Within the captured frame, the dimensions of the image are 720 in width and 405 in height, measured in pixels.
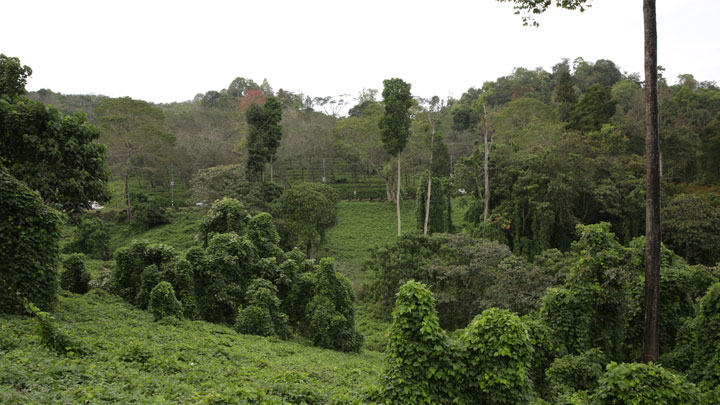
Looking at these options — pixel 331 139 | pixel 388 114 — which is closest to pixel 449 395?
pixel 388 114

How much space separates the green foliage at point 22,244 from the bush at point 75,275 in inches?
167

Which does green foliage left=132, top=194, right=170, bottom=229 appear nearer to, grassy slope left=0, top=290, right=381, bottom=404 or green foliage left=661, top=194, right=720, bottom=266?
grassy slope left=0, top=290, right=381, bottom=404

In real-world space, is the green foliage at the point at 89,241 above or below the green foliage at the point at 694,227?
below

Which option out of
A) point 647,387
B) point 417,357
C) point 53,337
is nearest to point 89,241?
point 53,337

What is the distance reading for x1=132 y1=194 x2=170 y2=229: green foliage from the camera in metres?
33.7

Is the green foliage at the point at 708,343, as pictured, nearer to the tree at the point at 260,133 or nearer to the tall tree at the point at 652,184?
the tall tree at the point at 652,184

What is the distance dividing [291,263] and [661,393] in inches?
471

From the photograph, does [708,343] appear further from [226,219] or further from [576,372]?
[226,219]

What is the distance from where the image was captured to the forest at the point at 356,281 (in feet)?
25.3

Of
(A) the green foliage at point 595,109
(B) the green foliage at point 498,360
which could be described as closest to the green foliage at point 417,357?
(B) the green foliage at point 498,360

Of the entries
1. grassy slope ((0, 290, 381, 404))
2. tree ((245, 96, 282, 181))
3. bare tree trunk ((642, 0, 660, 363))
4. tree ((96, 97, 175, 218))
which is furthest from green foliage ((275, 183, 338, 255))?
bare tree trunk ((642, 0, 660, 363))

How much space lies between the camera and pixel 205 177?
30219 mm

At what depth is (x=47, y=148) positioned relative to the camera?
1091cm

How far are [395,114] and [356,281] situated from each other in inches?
428
